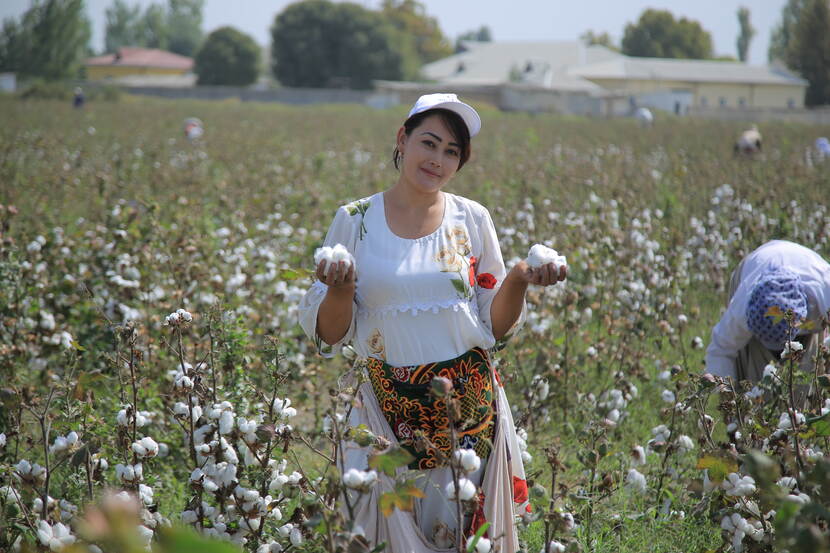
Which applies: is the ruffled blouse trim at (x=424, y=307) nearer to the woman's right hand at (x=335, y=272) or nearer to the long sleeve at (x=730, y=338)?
the woman's right hand at (x=335, y=272)

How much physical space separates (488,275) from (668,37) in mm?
86423

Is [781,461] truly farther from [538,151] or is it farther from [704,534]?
[538,151]

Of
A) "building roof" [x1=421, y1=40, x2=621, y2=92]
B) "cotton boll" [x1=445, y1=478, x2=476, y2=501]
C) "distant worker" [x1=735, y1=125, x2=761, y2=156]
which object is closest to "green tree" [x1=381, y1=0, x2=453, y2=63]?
"building roof" [x1=421, y1=40, x2=621, y2=92]

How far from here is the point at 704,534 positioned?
2.87 meters

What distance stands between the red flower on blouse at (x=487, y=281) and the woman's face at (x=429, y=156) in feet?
0.79

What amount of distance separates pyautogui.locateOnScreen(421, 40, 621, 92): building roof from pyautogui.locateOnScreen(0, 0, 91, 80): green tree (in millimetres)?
28159

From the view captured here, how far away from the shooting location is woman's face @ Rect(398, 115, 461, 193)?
6.91 feet

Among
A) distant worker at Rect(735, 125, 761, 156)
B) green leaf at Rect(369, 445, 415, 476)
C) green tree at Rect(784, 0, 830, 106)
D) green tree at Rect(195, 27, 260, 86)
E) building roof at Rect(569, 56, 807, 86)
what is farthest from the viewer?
building roof at Rect(569, 56, 807, 86)

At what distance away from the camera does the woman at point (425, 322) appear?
2061mm

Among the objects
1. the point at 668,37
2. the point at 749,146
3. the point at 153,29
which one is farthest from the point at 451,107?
the point at 153,29

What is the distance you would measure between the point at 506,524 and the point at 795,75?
226 ft

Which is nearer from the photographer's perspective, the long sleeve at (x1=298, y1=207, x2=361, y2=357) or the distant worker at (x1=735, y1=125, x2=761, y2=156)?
the long sleeve at (x1=298, y1=207, x2=361, y2=357)

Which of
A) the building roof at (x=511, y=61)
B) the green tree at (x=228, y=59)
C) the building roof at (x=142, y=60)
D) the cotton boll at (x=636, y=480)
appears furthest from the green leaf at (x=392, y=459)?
the building roof at (x=142, y=60)

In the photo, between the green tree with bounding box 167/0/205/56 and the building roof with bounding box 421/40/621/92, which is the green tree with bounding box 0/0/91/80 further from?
the green tree with bounding box 167/0/205/56
